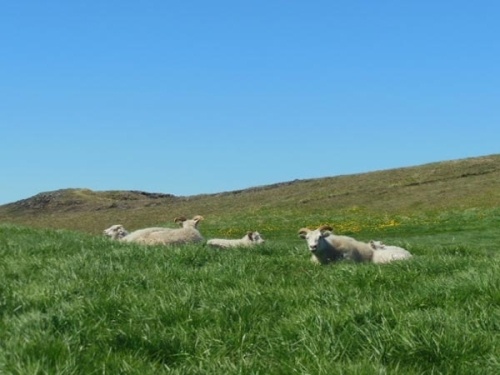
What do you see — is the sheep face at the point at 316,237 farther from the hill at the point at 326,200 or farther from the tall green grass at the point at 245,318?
the hill at the point at 326,200

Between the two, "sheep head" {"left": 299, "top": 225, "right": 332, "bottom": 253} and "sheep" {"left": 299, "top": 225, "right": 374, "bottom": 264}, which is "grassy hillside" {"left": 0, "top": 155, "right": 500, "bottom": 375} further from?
"sheep" {"left": 299, "top": 225, "right": 374, "bottom": 264}

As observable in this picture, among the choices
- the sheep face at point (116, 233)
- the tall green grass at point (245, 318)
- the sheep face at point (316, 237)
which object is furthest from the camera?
the sheep face at point (116, 233)

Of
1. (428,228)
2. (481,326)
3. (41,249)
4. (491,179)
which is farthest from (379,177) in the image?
(481,326)

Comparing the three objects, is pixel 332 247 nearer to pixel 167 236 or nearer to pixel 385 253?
pixel 385 253

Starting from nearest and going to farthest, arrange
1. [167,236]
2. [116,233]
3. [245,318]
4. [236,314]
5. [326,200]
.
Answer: [245,318], [236,314], [167,236], [116,233], [326,200]

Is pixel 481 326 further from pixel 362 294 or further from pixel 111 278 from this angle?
pixel 111 278

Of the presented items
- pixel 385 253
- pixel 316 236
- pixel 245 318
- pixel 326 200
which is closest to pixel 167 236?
pixel 316 236

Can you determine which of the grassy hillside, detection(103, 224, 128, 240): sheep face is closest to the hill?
detection(103, 224, 128, 240): sheep face

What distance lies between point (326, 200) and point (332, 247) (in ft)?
207

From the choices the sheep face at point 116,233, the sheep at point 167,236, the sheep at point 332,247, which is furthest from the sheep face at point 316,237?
the sheep face at point 116,233

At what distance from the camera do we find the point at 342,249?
57.3 ft

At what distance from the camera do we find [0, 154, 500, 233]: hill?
66125 mm

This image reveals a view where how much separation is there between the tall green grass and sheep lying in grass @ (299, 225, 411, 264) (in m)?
5.37

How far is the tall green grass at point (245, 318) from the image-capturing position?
555cm
